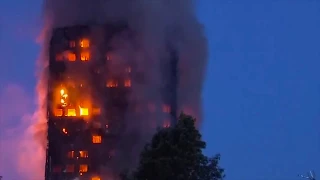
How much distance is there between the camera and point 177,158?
23875 mm

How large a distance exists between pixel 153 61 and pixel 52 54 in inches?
653

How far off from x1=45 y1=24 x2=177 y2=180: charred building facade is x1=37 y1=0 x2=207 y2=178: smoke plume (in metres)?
1.34

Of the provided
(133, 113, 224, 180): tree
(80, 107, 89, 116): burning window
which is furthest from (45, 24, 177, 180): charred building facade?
(133, 113, 224, 180): tree

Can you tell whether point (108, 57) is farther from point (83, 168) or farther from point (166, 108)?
point (83, 168)

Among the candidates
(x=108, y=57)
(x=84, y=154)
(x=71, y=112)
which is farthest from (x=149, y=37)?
(x=84, y=154)

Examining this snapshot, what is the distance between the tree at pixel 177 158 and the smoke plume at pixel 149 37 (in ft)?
212

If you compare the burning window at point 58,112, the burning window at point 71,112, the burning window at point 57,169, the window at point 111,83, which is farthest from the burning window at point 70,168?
the window at point 111,83

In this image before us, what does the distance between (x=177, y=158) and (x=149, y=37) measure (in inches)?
2806

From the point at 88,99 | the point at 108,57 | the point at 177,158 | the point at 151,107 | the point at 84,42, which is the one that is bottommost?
the point at 177,158

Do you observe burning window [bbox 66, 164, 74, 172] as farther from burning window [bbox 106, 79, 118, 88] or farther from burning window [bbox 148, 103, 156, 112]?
burning window [bbox 148, 103, 156, 112]

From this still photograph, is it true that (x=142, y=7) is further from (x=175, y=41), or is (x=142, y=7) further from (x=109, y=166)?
(x=109, y=166)

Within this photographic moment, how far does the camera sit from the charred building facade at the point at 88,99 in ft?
287

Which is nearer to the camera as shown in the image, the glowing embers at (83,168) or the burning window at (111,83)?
the glowing embers at (83,168)

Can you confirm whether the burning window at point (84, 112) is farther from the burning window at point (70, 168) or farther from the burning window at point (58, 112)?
the burning window at point (70, 168)
